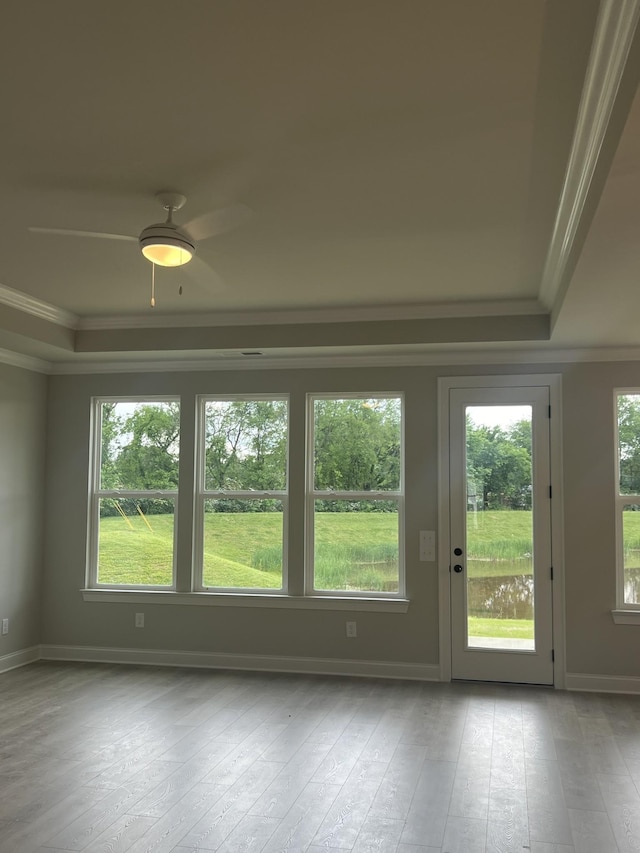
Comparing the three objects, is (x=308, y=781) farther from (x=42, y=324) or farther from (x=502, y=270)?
(x=42, y=324)

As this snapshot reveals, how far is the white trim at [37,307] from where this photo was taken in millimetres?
4850

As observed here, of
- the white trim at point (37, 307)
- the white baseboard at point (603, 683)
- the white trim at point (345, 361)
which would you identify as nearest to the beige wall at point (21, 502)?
the white trim at point (345, 361)

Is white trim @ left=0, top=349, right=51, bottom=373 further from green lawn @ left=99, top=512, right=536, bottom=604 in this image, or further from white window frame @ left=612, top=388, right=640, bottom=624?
white window frame @ left=612, top=388, right=640, bottom=624

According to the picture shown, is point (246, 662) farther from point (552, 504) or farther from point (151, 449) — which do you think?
point (552, 504)

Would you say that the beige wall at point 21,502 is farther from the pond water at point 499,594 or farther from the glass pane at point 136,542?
the pond water at point 499,594

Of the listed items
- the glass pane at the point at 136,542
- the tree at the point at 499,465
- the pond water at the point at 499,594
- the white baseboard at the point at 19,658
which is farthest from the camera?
the glass pane at the point at 136,542

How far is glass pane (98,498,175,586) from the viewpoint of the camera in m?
6.14

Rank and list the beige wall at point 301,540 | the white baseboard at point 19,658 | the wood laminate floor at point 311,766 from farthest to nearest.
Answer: the white baseboard at point 19,658, the beige wall at point 301,540, the wood laminate floor at point 311,766

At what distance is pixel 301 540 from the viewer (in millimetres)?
5875

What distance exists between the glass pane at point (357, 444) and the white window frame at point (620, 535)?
1647 mm

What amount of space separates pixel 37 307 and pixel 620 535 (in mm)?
4602

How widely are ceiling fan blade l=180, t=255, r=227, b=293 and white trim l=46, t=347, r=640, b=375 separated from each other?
1.01 metres

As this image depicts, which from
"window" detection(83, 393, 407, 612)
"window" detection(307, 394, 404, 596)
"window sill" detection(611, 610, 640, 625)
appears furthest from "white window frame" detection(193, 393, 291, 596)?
"window sill" detection(611, 610, 640, 625)

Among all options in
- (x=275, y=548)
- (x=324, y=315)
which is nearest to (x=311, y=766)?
(x=275, y=548)
